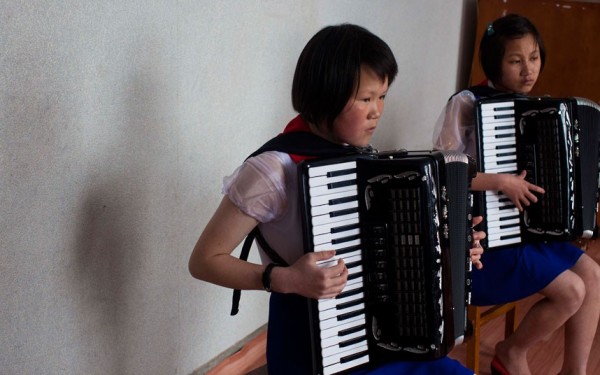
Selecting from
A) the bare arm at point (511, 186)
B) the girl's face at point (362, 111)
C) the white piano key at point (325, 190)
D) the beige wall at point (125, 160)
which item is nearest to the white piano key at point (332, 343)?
the white piano key at point (325, 190)

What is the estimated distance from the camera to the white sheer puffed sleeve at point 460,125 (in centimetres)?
191

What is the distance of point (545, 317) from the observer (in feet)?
6.17

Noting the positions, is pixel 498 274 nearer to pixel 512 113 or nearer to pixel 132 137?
pixel 512 113

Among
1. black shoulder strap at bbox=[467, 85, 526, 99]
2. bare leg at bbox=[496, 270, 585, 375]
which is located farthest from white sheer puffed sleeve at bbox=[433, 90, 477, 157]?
bare leg at bbox=[496, 270, 585, 375]

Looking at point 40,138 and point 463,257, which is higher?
point 40,138

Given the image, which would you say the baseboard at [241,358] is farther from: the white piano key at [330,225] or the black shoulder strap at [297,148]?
the white piano key at [330,225]

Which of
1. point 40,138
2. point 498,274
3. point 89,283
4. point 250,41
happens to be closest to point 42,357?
point 89,283

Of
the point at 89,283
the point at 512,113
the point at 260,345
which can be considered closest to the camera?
the point at 89,283

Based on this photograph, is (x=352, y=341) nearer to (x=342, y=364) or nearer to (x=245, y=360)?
(x=342, y=364)

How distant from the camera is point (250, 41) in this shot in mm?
1910

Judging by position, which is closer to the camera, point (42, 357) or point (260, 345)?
point (42, 357)

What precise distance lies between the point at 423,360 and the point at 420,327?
0.20 ft

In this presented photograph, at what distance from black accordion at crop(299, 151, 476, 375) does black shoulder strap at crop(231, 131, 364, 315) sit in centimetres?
6

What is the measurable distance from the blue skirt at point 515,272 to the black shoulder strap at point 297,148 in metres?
0.81
